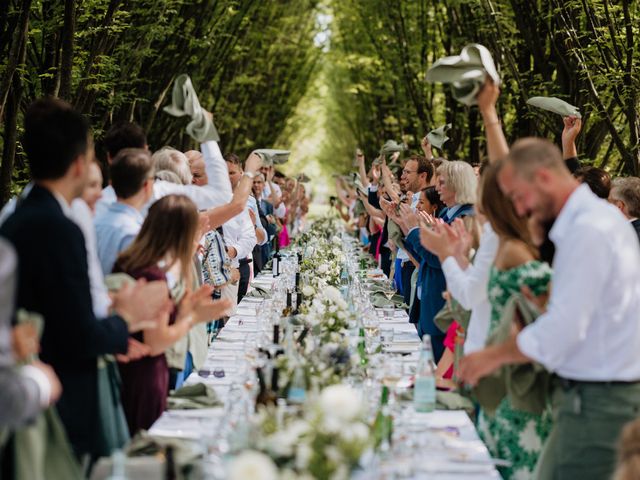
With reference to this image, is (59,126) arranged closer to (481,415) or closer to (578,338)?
(578,338)

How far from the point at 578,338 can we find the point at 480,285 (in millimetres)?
1435

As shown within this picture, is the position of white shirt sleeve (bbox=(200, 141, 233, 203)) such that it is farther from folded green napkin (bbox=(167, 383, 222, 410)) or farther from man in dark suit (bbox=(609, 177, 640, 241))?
man in dark suit (bbox=(609, 177, 640, 241))

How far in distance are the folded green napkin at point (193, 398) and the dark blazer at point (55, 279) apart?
133 centimetres

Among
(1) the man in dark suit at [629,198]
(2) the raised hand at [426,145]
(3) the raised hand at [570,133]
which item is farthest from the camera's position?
(2) the raised hand at [426,145]

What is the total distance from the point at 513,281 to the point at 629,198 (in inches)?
133

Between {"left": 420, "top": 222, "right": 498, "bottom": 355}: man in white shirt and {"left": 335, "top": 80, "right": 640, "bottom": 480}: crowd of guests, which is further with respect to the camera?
{"left": 420, "top": 222, "right": 498, "bottom": 355}: man in white shirt

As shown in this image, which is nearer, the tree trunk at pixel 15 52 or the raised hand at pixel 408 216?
the raised hand at pixel 408 216

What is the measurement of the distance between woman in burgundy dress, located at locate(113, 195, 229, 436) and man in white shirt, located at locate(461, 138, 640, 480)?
6.20 feet

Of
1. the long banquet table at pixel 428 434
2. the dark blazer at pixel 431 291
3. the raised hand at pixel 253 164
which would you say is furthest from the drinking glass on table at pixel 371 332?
the raised hand at pixel 253 164

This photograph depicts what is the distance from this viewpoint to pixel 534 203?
4.16m

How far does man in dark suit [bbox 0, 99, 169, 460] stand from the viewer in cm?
388

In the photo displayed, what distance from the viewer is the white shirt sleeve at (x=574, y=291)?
3.98 metres

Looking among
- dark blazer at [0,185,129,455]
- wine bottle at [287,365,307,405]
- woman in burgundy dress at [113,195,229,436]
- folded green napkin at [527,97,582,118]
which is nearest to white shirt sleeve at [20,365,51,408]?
dark blazer at [0,185,129,455]

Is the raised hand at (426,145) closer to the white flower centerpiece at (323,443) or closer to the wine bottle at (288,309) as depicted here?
the wine bottle at (288,309)
